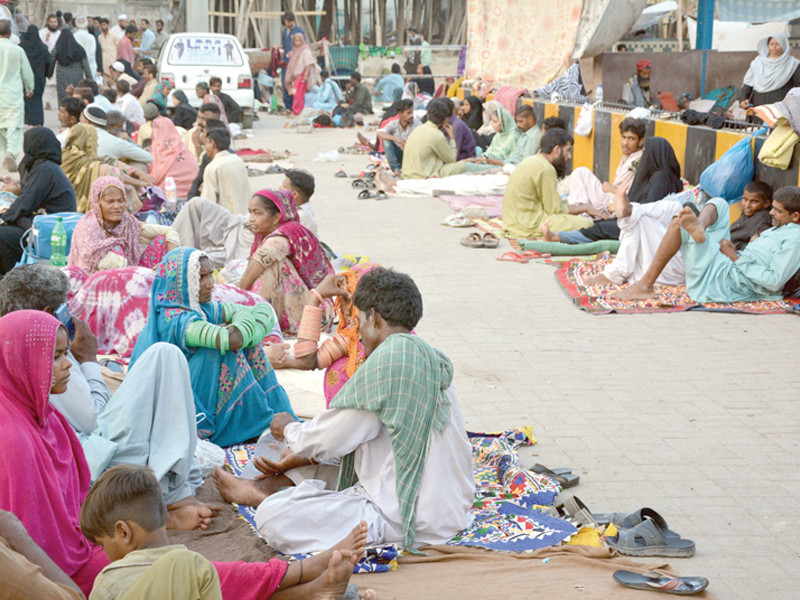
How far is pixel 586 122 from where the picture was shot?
1243 cm

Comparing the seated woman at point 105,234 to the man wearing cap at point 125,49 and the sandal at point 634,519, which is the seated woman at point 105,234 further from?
the man wearing cap at point 125,49

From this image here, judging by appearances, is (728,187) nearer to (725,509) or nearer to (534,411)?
(534,411)

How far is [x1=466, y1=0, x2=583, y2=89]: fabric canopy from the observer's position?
14.0m

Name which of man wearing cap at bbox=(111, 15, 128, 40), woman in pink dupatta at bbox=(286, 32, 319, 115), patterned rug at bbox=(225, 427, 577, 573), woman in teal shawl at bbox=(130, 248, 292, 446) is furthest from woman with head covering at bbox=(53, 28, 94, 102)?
patterned rug at bbox=(225, 427, 577, 573)

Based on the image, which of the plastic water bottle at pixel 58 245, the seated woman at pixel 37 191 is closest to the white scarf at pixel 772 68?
the seated woman at pixel 37 191

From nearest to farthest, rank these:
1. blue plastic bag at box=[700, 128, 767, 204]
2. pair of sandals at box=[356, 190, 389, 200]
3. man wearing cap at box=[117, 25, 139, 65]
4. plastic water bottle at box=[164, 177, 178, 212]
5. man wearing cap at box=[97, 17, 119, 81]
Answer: blue plastic bag at box=[700, 128, 767, 204], plastic water bottle at box=[164, 177, 178, 212], pair of sandals at box=[356, 190, 389, 200], man wearing cap at box=[97, 17, 119, 81], man wearing cap at box=[117, 25, 139, 65]

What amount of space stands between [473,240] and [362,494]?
6409 millimetres

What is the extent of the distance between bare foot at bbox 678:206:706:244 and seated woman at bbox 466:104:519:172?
649 centimetres

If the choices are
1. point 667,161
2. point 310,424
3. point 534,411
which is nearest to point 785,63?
point 667,161

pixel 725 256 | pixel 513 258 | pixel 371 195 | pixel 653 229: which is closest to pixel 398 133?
pixel 371 195

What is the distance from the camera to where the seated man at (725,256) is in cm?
750

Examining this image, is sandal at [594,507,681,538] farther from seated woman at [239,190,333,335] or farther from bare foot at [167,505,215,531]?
seated woman at [239,190,333,335]

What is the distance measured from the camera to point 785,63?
12070 millimetres

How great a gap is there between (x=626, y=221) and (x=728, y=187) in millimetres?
997
